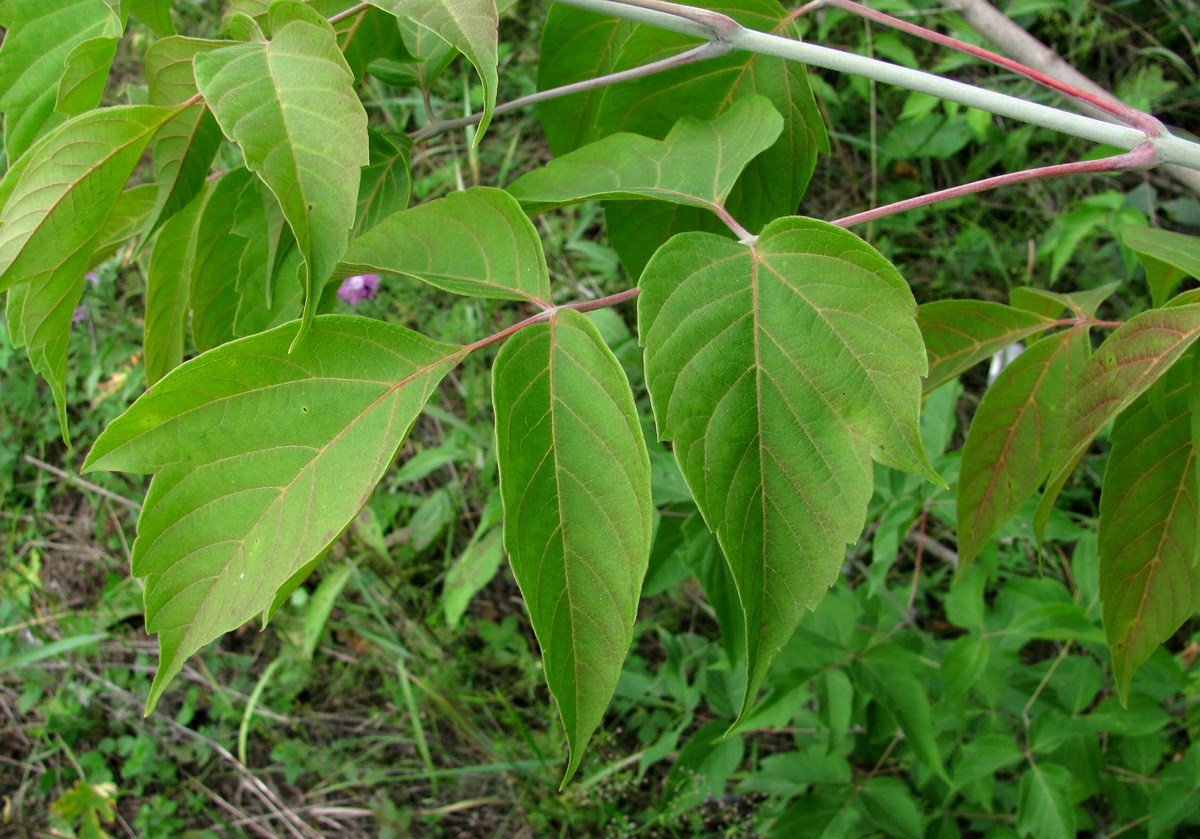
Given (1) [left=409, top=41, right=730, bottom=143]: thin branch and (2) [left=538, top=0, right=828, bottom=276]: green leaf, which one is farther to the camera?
(2) [left=538, top=0, right=828, bottom=276]: green leaf

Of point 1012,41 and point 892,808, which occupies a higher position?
point 1012,41

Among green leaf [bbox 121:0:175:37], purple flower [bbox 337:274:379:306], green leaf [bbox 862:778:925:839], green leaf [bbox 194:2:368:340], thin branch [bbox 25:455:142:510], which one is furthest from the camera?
thin branch [bbox 25:455:142:510]

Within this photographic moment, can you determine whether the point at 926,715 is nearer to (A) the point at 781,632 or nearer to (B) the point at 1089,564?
(B) the point at 1089,564

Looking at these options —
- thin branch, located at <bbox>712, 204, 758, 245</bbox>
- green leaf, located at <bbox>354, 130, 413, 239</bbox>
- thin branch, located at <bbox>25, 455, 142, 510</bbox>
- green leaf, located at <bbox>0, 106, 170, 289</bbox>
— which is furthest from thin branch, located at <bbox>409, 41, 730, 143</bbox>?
thin branch, located at <bbox>25, 455, 142, 510</bbox>

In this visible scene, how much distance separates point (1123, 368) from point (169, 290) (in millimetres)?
774

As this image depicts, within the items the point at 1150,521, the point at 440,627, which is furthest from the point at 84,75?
the point at 440,627

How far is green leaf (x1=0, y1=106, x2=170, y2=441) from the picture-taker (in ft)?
2.01

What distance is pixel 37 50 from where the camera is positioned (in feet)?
2.36

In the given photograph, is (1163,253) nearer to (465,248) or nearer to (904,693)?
(465,248)

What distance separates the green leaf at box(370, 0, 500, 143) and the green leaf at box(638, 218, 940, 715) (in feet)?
0.50

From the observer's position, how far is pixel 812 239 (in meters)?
0.61

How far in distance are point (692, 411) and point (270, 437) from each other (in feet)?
0.93

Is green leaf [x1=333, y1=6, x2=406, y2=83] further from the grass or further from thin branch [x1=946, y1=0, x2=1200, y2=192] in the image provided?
the grass

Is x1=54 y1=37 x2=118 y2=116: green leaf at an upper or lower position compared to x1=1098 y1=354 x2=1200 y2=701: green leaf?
upper
